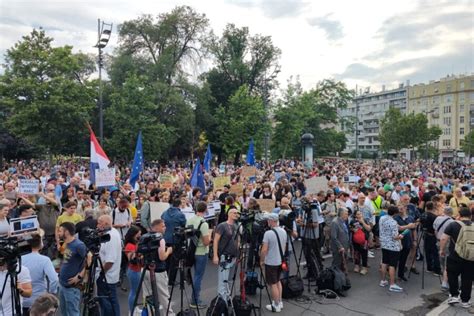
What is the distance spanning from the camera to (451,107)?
98688 mm

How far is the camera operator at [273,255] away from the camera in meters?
6.69

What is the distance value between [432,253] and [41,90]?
24241 mm

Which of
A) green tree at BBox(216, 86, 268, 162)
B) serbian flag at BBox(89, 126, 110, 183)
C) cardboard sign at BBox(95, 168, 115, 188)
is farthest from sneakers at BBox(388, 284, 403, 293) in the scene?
green tree at BBox(216, 86, 268, 162)

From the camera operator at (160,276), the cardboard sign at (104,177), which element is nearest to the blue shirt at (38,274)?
the camera operator at (160,276)

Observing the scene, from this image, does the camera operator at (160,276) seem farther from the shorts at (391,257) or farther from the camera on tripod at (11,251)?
the shorts at (391,257)

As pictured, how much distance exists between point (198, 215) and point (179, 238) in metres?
1.57

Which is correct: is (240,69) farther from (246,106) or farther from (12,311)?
(12,311)

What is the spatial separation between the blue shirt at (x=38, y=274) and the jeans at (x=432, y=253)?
26.4 feet

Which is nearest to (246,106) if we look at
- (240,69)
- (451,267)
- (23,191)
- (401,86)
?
(240,69)

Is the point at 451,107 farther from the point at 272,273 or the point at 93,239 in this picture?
the point at 93,239

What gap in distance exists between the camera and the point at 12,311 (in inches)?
169

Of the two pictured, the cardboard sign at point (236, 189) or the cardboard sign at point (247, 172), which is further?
the cardboard sign at point (247, 172)

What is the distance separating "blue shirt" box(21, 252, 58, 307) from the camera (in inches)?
189

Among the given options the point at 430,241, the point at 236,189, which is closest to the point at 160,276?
the point at 236,189
